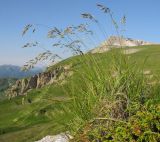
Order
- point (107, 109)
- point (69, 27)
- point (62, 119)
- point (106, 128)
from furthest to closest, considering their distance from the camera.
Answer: point (62, 119) → point (69, 27) → point (107, 109) → point (106, 128)

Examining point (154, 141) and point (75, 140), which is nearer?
point (154, 141)

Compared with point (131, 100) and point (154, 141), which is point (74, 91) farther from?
point (154, 141)

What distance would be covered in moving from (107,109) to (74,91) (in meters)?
1.47

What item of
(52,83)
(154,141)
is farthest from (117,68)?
(154,141)

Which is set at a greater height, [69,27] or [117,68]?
[69,27]

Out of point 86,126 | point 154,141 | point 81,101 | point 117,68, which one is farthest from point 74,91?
point 154,141

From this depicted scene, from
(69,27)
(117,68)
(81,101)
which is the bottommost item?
(81,101)

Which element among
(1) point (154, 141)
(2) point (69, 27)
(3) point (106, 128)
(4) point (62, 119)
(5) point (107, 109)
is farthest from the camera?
(4) point (62, 119)

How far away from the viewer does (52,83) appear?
11055 mm

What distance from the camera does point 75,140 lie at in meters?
8.82

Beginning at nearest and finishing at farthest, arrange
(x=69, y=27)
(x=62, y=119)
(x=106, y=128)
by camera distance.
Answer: (x=106, y=128) → (x=69, y=27) → (x=62, y=119)

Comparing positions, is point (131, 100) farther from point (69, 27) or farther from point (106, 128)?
point (69, 27)

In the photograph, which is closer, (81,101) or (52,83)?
(81,101)

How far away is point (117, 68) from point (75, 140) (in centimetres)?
218
